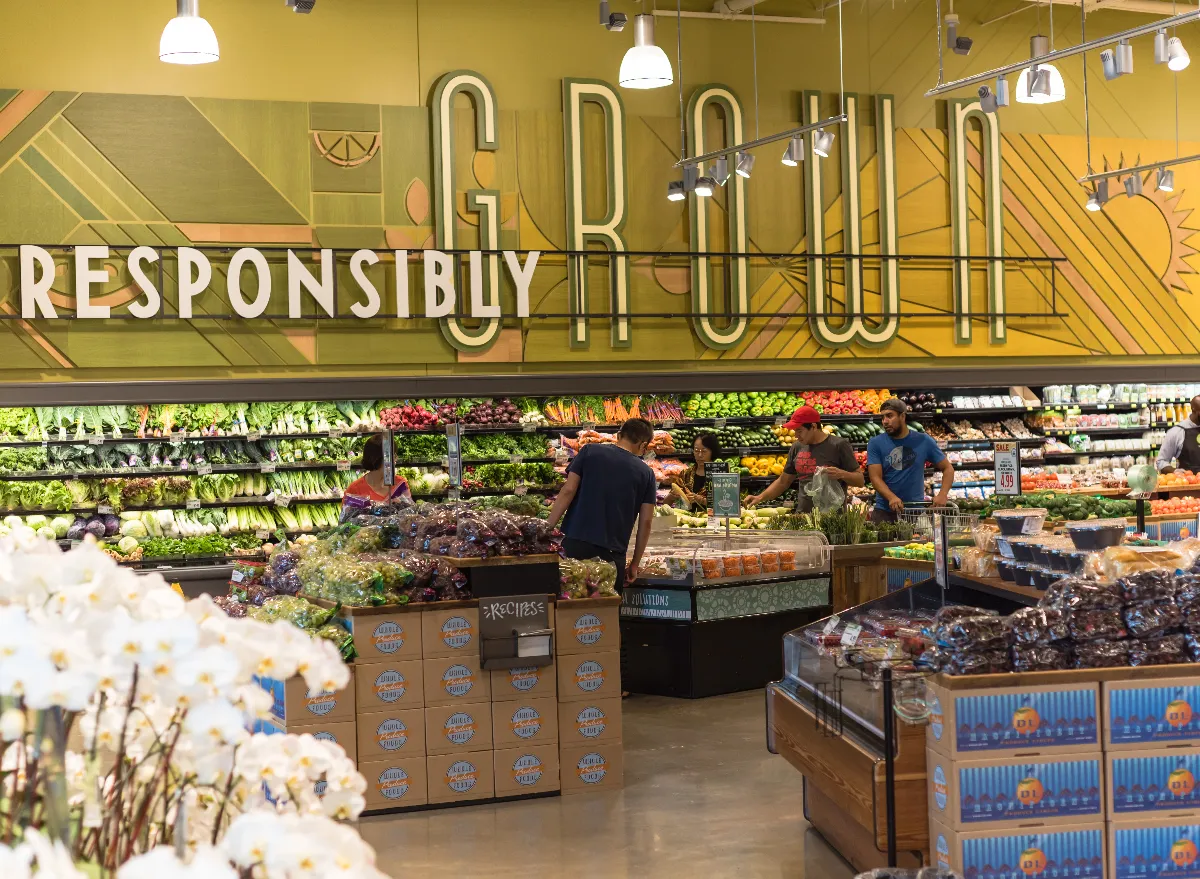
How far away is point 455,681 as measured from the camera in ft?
17.8

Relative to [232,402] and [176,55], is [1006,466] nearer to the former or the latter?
[176,55]

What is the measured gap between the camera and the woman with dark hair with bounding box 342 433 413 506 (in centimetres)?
751

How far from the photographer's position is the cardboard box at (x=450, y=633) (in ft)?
17.7

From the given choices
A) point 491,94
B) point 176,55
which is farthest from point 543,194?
point 176,55

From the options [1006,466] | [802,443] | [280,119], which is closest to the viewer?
[1006,466]

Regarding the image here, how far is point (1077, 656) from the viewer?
362 cm

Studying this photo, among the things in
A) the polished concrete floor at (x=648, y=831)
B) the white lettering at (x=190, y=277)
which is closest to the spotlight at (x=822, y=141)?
the white lettering at (x=190, y=277)

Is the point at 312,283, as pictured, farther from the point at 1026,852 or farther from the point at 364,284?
the point at 1026,852

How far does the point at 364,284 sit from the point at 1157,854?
7761 mm

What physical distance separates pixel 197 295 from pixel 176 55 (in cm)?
392

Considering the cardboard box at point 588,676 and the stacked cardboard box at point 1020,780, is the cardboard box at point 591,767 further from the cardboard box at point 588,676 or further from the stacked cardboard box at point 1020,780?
the stacked cardboard box at point 1020,780

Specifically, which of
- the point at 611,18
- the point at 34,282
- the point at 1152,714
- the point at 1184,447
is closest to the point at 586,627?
the point at 1152,714

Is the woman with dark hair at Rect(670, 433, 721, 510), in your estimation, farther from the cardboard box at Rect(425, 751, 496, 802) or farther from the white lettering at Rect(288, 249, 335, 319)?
the cardboard box at Rect(425, 751, 496, 802)

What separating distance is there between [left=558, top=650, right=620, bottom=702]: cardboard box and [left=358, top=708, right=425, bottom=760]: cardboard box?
627 millimetres
